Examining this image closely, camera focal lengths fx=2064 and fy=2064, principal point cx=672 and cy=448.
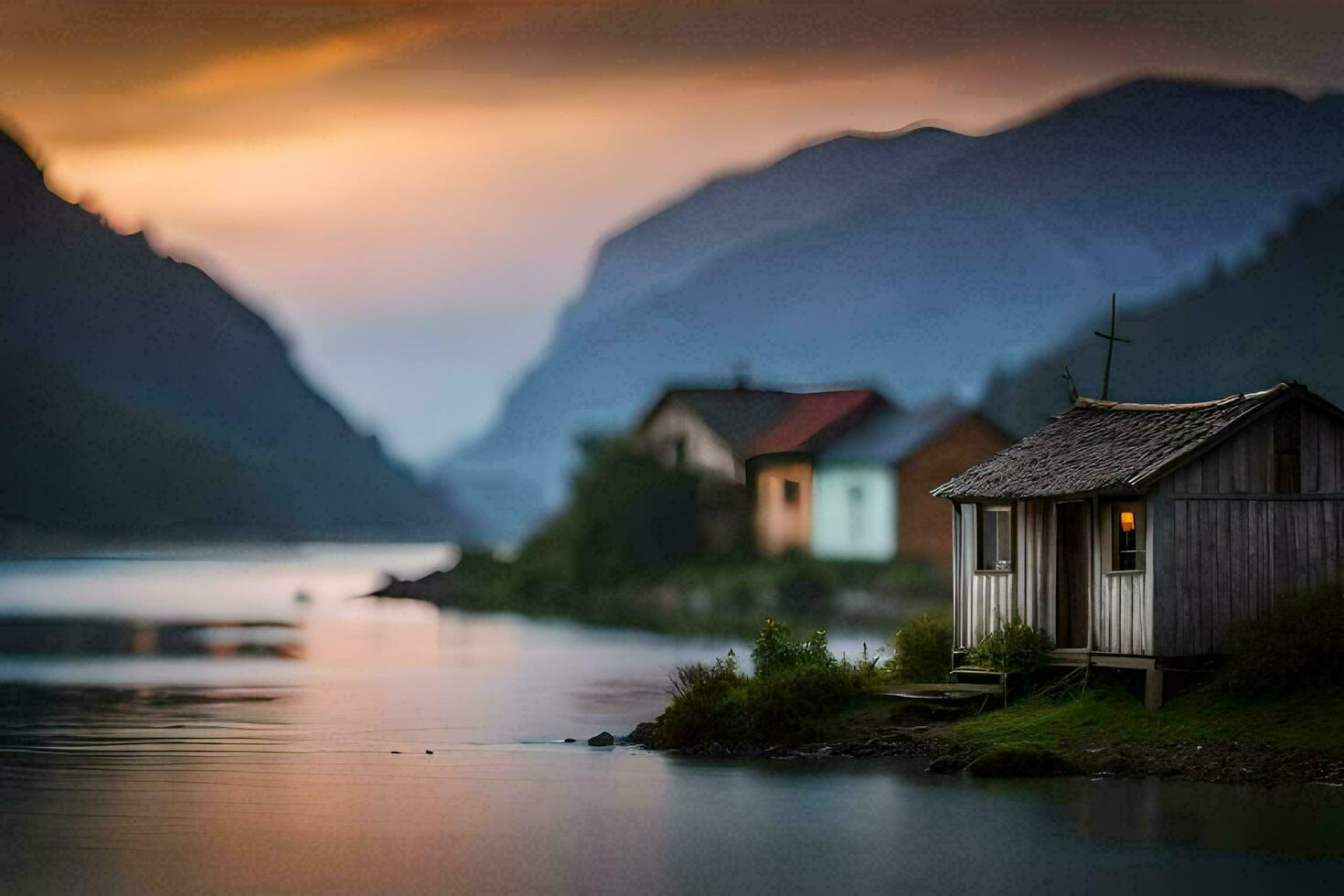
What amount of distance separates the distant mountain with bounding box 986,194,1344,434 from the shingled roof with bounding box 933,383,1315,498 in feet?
335

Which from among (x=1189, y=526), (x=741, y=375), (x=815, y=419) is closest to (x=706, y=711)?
(x=1189, y=526)

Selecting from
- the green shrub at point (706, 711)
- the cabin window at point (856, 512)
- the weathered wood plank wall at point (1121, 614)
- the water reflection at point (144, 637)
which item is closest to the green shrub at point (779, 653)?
the green shrub at point (706, 711)

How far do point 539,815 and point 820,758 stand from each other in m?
5.84

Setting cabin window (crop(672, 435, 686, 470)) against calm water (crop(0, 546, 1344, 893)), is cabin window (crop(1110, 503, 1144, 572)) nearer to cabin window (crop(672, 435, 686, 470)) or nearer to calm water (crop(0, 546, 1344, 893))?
calm water (crop(0, 546, 1344, 893))

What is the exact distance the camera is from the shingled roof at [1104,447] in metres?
30.3

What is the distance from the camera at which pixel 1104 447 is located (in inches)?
1280

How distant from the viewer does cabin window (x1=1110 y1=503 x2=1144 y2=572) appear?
30828 mm

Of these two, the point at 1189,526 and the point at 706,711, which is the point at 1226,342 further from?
the point at 1189,526

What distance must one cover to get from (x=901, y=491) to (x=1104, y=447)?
5473cm

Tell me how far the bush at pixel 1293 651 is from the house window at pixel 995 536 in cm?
517

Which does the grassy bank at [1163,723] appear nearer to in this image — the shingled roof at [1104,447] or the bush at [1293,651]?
the bush at [1293,651]

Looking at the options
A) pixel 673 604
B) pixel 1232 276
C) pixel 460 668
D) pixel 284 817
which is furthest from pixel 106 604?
pixel 284 817

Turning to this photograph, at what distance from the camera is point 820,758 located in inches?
1240

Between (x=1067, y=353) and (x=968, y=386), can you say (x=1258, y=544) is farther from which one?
(x=968, y=386)
